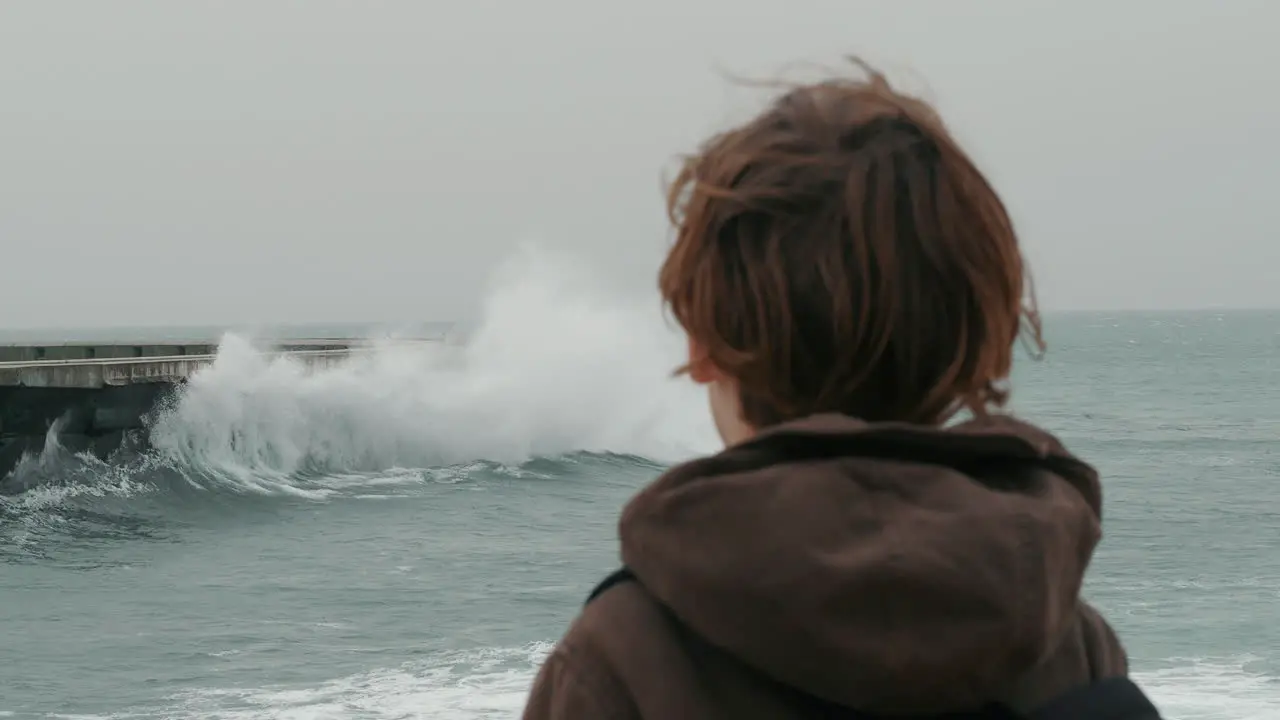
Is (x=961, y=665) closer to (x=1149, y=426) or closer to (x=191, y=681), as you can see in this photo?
(x=191, y=681)

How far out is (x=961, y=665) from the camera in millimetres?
956

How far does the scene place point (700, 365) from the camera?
1144mm

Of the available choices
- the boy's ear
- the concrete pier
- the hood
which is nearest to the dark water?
the concrete pier

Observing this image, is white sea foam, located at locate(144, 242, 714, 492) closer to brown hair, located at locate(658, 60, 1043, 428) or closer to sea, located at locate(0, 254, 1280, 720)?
sea, located at locate(0, 254, 1280, 720)

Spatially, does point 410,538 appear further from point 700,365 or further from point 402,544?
point 700,365

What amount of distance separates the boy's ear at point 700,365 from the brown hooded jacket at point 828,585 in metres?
0.14

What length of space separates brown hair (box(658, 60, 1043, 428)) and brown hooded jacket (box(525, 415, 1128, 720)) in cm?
10

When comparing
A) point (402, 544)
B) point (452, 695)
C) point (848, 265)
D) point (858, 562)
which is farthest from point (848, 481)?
point (402, 544)

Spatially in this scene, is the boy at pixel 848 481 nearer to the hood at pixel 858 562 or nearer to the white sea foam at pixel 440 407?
the hood at pixel 858 562

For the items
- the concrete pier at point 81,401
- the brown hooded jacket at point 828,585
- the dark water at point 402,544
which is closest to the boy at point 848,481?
the brown hooded jacket at point 828,585

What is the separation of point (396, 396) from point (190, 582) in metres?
12.7

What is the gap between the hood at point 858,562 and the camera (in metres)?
0.94

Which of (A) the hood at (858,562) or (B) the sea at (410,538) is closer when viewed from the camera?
(A) the hood at (858,562)

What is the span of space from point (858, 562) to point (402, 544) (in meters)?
18.1
